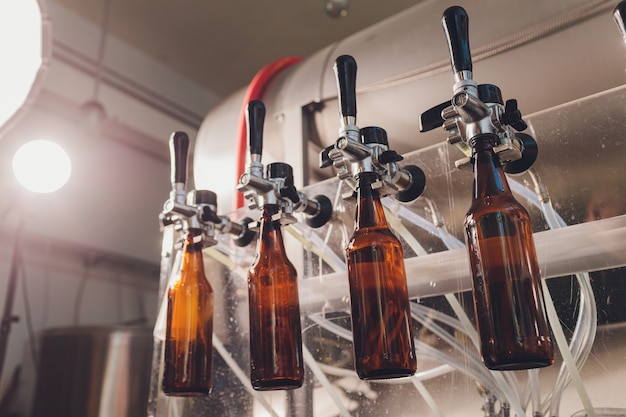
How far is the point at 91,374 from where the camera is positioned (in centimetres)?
135

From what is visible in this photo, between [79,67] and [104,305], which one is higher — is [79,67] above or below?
above

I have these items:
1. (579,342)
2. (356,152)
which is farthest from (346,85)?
(579,342)

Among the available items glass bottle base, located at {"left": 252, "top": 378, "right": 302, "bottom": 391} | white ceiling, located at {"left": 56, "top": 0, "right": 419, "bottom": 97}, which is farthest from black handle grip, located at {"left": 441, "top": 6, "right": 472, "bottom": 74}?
white ceiling, located at {"left": 56, "top": 0, "right": 419, "bottom": 97}

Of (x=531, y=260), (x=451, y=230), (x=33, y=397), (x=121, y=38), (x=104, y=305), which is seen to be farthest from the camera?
(x=121, y=38)

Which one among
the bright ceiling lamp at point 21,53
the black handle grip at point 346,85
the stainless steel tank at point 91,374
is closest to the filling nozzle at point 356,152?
the black handle grip at point 346,85

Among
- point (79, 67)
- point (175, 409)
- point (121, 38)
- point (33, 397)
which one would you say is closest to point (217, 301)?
point (175, 409)

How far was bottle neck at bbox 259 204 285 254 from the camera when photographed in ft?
2.05

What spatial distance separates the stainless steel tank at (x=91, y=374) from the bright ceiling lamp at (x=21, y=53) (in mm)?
689

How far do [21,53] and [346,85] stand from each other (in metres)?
0.61

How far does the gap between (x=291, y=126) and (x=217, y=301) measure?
292 millimetres

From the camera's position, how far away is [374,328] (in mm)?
493

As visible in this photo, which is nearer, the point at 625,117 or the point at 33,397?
the point at 625,117

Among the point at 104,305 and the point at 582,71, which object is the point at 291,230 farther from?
the point at 104,305

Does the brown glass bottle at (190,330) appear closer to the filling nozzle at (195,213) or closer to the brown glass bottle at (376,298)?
the filling nozzle at (195,213)
